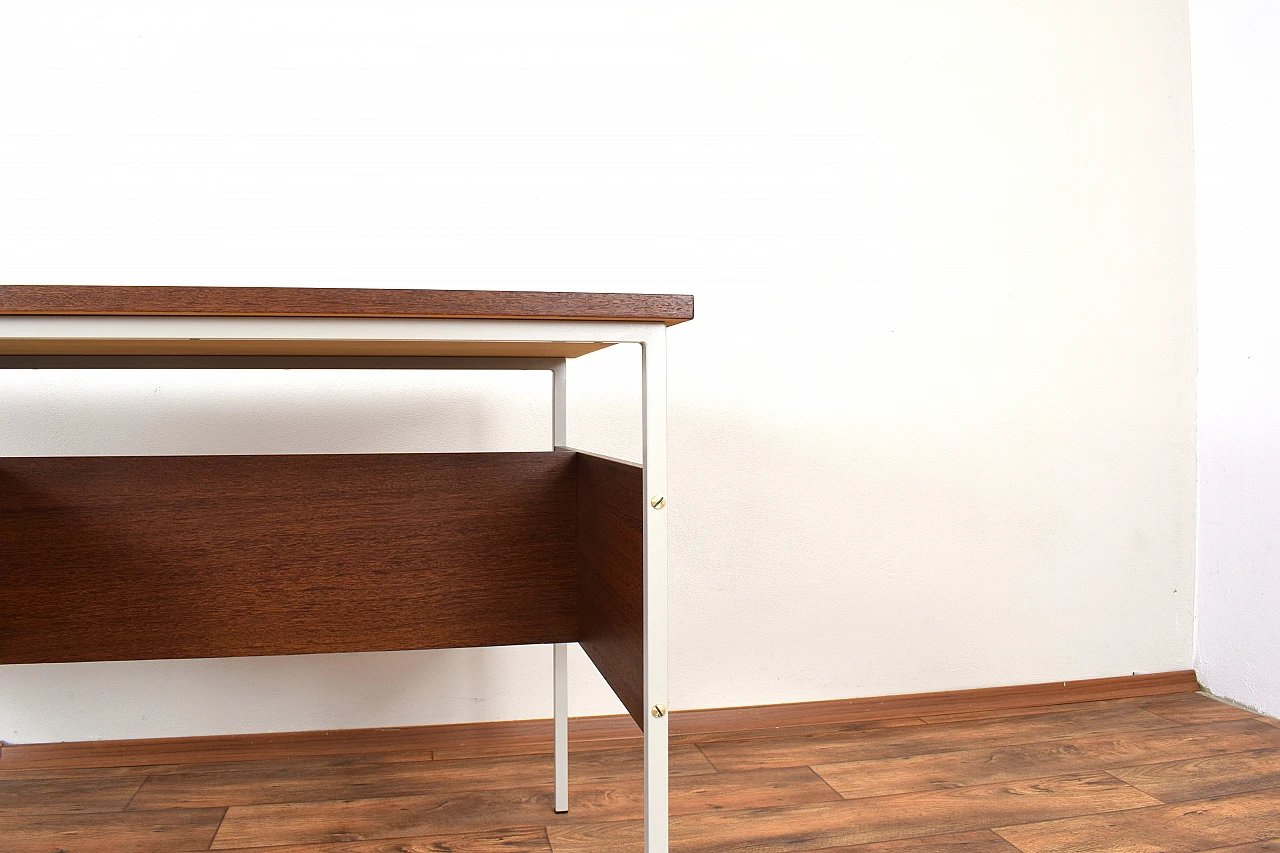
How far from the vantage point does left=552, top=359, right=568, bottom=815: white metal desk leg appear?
4.96 ft

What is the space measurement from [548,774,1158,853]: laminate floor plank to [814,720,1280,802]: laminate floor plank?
0.14 ft

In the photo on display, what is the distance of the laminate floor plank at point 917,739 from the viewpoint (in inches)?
69.8

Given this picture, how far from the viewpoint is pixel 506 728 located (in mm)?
1832

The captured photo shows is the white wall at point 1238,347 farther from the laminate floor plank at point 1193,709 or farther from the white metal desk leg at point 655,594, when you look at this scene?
the white metal desk leg at point 655,594

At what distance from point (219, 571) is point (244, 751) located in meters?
0.57

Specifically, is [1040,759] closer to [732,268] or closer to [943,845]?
[943,845]

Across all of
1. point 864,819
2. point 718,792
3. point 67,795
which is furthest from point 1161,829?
point 67,795

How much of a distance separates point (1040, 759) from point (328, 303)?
60.3 inches

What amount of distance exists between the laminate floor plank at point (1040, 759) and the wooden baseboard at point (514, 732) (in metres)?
0.21

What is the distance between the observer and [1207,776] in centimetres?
167

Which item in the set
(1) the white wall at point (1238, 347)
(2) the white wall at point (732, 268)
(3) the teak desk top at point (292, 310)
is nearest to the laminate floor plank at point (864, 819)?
(2) the white wall at point (732, 268)

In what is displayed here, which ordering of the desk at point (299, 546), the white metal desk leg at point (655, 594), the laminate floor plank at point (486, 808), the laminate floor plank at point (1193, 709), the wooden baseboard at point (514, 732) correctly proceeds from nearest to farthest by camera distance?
the white metal desk leg at point (655, 594)
the desk at point (299, 546)
the laminate floor plank at point (486, 808)
the wooden baseboard at point (514, 732)
the laminate floor plank at point (1193, 709)

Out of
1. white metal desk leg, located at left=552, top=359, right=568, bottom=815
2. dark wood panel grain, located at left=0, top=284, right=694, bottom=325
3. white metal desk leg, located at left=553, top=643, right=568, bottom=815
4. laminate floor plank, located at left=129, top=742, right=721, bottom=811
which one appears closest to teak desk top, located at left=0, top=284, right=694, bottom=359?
dark wood panel grain, located at left=0, top=284, right=694, bottom=325

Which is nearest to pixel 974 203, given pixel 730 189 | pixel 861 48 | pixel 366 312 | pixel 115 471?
pixel 861 48
